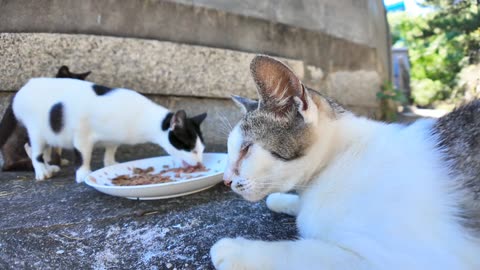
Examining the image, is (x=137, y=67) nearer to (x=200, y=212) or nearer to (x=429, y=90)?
(x=200, y=212)

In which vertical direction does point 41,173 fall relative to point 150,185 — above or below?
below

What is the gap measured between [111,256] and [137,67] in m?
2.05

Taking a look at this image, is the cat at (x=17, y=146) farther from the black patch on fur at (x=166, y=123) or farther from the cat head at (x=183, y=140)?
the cat head at (x=183, y=140)

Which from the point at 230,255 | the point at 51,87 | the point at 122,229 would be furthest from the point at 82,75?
the point at 230,255

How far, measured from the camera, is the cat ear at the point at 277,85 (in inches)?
47.0

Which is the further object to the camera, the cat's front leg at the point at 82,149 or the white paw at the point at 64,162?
the white paw at the point at 64,162

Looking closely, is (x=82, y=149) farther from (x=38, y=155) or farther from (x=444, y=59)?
(x=444, y=59)

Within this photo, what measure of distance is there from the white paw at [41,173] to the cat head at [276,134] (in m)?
1.78

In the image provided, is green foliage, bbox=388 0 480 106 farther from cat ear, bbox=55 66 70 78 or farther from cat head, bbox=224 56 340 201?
cat ear, bbox=55 66 70 78

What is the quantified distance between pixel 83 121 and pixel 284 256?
2.01 meters

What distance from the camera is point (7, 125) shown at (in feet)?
8.84

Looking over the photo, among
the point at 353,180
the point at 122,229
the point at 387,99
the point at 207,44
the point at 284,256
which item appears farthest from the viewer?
the point at 387,99

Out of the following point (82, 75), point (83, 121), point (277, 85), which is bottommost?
point (83, 121)

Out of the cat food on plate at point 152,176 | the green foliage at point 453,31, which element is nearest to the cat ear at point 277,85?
the cat food on plate at point 152,176
